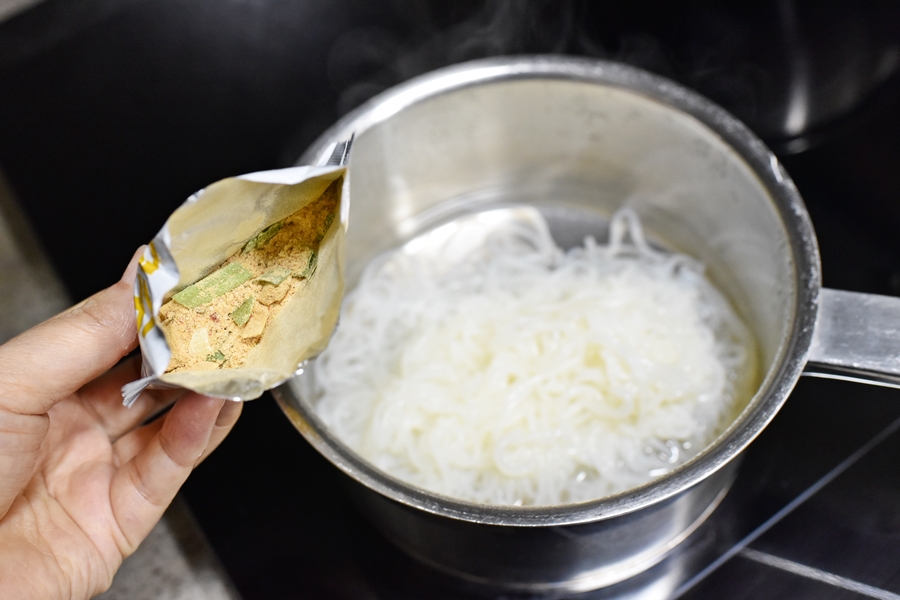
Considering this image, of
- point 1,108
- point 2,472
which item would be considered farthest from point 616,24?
point 2,472

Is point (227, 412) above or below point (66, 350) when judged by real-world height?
below

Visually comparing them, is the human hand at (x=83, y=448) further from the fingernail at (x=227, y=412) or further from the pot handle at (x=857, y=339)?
the pot handle at (x=857, y=339)

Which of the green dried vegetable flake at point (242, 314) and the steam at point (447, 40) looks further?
the steam at point (447, 40)

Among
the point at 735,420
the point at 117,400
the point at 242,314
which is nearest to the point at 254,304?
the point at 242,314

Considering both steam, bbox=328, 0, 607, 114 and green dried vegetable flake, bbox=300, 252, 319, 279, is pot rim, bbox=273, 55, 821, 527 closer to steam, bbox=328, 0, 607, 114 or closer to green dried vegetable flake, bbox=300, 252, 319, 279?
green dried vegetable flake, bbox=300, 252, 319, 279

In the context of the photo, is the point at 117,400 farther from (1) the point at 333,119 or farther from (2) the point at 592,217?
→ (2) the point at 592,217

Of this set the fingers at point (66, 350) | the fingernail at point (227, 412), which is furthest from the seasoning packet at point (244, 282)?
the fingernail at point (227, 412)
